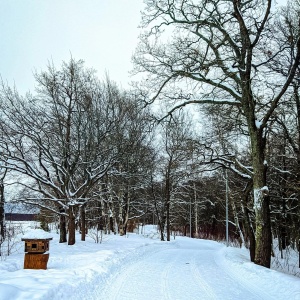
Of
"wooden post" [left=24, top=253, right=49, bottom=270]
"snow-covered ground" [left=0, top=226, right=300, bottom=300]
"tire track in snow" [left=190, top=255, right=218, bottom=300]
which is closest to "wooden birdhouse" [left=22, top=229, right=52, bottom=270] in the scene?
"wooden post" [left=24, top=253, right=49, bottom=270]

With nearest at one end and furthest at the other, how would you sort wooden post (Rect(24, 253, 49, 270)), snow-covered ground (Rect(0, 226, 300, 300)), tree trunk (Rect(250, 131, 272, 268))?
snow-covered ground (Rect(0, 226, 300, 300))
wooden post (Rect(24, 253, 49, 270))
tree trunk (Rect(250, 131, 272, 268))

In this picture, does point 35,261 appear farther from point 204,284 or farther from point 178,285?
point 204,284

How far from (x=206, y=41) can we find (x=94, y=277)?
8356mm

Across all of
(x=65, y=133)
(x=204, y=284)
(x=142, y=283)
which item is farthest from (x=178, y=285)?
(x=65, y=133)

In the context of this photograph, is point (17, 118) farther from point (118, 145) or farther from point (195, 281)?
point (195, 281)

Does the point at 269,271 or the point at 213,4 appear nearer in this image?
the point at 269,271

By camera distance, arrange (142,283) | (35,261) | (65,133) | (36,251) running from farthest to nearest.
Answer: (65,133), (36,251), (35,261), (142,283)

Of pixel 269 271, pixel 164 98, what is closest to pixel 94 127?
pixel 164 98

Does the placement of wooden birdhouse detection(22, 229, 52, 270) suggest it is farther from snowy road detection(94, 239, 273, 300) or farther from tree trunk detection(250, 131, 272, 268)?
tree trunk detection(250, 131, 272, 268)

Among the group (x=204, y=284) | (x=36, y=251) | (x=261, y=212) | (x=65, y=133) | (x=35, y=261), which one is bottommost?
(x=204, y=284)

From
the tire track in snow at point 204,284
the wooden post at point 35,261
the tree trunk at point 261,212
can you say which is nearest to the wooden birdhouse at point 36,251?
the wooden post at point 35,261

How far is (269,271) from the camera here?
27.4 ft

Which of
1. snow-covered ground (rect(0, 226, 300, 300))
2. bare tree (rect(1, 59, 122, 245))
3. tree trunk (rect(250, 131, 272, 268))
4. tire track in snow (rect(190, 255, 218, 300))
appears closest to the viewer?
snow-covered ground (rect(0, 226, 300, 300))

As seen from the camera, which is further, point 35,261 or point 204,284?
point 35,261
